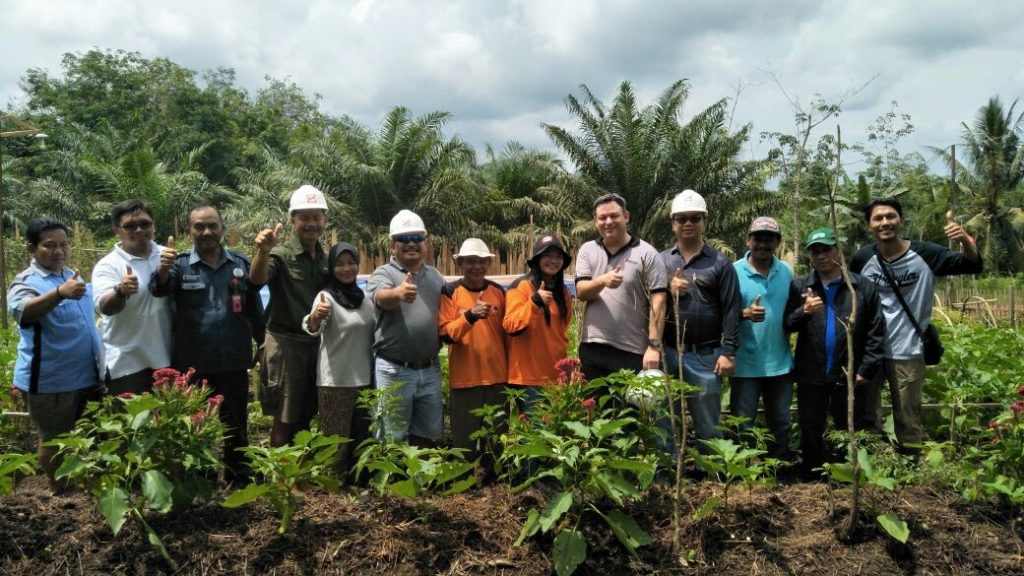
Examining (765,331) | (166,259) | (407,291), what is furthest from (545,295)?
(166,259)

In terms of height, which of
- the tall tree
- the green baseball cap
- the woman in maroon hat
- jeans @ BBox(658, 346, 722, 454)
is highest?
the tall tree

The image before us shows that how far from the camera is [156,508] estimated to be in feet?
9.50

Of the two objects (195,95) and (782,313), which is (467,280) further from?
(195,95)

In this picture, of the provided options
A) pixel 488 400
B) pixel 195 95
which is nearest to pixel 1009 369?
pixel 488 400

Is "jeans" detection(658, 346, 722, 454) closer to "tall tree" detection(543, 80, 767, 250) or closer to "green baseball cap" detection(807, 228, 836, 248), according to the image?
"green baseball cap" detection(807, 228, 836, 248)

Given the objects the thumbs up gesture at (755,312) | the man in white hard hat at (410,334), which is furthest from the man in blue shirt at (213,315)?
the thumbs up gesture at (755,312)

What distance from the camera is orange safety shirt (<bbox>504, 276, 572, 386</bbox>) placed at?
4.25m

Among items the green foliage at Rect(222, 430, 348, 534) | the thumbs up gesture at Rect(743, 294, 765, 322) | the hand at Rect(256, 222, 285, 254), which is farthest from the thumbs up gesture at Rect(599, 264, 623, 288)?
the hand at Rect(256, 222, 285, 254)

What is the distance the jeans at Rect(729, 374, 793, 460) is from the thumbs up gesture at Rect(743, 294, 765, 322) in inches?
15.7

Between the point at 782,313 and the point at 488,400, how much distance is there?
188 centimetres

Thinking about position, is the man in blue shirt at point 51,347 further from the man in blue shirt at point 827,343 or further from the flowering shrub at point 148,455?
the man in blue shirt at point 827,343

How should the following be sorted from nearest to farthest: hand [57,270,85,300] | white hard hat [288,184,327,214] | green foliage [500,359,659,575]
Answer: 1. green foliage [500,359,659,575]
2. hand [57,270,85,300]
3. white hard hat [288,184,327,214]

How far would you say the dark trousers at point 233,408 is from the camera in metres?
4.28

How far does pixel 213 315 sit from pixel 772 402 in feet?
11.1
